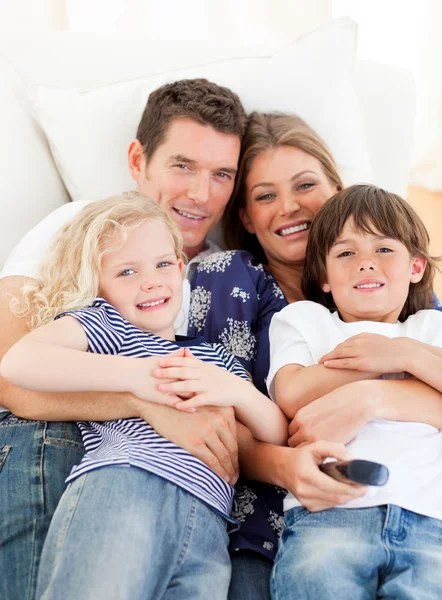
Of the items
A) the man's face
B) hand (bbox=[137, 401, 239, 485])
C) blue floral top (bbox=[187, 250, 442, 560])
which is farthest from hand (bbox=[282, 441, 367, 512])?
the man's face

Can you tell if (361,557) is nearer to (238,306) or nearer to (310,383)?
(310,383)

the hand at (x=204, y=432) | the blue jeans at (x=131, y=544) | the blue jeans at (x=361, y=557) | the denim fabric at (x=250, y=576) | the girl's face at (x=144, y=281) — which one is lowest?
the denim fabric at (x=250, y=576)

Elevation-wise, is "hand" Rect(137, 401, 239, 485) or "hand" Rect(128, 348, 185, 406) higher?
"hand" Rect(128, 348, 185, 406)

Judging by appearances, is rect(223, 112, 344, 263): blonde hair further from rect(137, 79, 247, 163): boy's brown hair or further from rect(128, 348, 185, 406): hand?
rect(128, 348, 185, 406): hand

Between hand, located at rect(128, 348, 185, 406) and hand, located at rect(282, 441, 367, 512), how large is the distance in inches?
9.5

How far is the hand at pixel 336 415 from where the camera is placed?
4.04 ft

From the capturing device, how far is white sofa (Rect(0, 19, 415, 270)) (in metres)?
1.87

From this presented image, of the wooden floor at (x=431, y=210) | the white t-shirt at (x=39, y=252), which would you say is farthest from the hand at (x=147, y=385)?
the wooden floor at (x=431, y=210)

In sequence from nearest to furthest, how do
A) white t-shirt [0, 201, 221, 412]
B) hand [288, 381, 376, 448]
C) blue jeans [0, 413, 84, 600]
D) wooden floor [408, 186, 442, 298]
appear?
blue jeans [0, 413, 84, 600], hand [288, 381, 376, 448], white t-shirt [0, 201, 221, 412], wooden floor [408, 186, 442, 298]

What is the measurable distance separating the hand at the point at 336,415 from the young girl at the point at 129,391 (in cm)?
6

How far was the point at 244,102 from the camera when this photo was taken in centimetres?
196

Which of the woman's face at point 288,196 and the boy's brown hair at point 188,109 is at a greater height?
the boy's brown hair at point 188,109

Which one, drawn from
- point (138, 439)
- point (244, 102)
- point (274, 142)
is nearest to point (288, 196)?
point (274, 142)

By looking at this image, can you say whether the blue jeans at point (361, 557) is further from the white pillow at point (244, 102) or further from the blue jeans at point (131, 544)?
the white pillow at point (244, 102)
